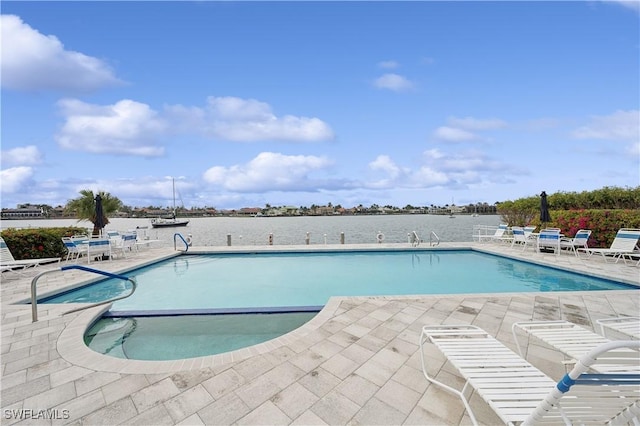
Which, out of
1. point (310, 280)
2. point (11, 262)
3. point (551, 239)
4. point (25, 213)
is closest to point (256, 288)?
point (310, 280)

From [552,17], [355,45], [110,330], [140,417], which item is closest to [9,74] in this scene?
[110,330]

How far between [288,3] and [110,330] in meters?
11.4

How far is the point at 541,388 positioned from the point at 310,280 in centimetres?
604

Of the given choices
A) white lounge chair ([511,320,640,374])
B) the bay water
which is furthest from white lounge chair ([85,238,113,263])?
white lounge chair ([511,320,640,374])

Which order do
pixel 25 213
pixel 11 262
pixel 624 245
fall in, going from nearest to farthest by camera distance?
pixel 11 262
pixel 624 245
pixel 25 213

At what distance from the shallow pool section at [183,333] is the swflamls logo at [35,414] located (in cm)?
130

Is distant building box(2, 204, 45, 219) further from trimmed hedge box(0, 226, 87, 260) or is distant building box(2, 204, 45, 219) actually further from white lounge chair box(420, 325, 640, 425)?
white lounge chair box(420, 325, 640, 425)

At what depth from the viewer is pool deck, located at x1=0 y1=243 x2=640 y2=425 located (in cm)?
201

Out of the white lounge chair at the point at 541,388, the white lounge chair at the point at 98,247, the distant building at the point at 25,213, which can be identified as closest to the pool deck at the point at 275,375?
the white lounge chair at the point at 541,388

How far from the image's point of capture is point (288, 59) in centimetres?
1304

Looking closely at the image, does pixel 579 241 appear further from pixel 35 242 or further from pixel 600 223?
pixel 35 242

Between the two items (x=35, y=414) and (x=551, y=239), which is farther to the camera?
(x=551, y=239)

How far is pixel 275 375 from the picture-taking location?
250 centimetres

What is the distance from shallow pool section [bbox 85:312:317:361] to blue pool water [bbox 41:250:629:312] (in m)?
0.85
